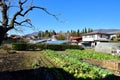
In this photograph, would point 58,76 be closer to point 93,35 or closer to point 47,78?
point 47,78

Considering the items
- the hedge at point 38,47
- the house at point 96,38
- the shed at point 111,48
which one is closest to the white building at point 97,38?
the house at point 96,38

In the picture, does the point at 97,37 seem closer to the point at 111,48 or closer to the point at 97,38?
the point at 97,38

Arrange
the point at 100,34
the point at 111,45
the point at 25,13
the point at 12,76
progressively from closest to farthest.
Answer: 1. the point at 25,13
2. the point at 12,76
3. the point at 111,45
4. the point at 100,34

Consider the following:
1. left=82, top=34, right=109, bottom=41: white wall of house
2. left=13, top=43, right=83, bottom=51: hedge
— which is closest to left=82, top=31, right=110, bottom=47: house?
left=82, top=34, right=109, bottom=41: white wall of house

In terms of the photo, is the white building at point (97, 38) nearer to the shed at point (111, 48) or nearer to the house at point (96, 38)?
the house at point (96, 38)

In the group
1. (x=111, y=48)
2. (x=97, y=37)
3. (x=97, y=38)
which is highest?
(x=97, y=37)

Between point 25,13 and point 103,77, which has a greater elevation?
point 25,13

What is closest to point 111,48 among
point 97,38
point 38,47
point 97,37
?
point 38,47

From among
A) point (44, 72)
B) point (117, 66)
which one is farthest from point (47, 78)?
point (117, 66)

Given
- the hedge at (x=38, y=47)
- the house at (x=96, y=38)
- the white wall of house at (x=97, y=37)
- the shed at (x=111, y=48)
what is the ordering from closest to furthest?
the shed at (x=111, y=48)
the hedge at (x=38, y=47)
the house at (x=96, y=38)
the white wall of house at (x=97, y=37)

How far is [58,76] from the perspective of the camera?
41.9 feet

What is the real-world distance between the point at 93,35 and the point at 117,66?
53670mm

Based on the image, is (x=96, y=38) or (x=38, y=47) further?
(x=96, y=38)

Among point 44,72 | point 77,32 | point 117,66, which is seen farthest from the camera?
point 77,32
